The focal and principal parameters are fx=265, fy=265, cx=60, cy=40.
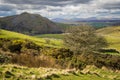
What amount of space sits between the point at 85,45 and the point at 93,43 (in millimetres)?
3911

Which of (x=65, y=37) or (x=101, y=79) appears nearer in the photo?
(x=101, y=79)

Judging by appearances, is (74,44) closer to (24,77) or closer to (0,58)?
(0,58)

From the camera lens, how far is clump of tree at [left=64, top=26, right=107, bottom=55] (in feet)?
268

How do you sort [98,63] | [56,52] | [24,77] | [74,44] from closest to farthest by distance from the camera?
[24,77] → [98,63] → [56,52] → [74,44]

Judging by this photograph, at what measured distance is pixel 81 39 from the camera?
8300cm

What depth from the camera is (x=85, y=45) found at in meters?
82.9

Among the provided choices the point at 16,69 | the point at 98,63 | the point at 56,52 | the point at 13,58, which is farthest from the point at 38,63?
the point at 56,52

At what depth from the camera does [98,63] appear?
3319 cm

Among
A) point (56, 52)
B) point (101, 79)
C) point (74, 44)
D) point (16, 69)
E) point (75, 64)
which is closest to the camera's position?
point (16, 69)

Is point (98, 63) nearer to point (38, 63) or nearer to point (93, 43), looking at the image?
point (38, 63)

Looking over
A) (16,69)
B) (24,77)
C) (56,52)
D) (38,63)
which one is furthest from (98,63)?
(24,77)

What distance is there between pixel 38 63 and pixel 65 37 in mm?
69231

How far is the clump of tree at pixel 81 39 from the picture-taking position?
81562 millimetres

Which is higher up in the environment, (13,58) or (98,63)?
(13,58)
